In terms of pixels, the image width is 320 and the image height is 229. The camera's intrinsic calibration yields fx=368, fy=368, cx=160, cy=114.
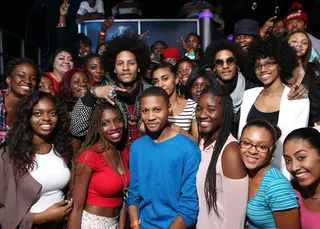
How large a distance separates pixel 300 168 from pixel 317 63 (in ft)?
6.77

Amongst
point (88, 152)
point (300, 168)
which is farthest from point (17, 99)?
point (300, 168)

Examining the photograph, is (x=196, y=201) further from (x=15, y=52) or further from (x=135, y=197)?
(x=15, y=52)

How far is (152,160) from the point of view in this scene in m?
2.96

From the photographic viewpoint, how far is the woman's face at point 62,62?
5402 mm

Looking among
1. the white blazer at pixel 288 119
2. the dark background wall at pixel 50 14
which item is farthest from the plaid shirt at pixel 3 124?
the dark background wall at pixel 50 14

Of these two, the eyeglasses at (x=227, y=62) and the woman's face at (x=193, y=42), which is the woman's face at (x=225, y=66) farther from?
the woman's face at (x=193, y=42)

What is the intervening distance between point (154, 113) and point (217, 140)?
565 mm

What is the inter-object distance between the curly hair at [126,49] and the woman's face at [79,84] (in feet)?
1.04

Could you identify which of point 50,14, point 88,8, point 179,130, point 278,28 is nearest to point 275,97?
point 179,130

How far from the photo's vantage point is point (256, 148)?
105 inches

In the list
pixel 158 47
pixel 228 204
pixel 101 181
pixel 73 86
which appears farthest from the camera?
pixel 158 47

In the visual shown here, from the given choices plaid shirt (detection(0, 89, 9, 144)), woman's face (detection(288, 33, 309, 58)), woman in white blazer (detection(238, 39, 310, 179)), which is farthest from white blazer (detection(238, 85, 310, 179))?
plaid shirt (detection(0, 89, 9, 144))

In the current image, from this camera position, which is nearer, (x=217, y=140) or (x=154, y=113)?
(x=217, y=140)

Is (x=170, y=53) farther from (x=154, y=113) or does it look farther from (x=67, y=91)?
(x=154, y=113)
